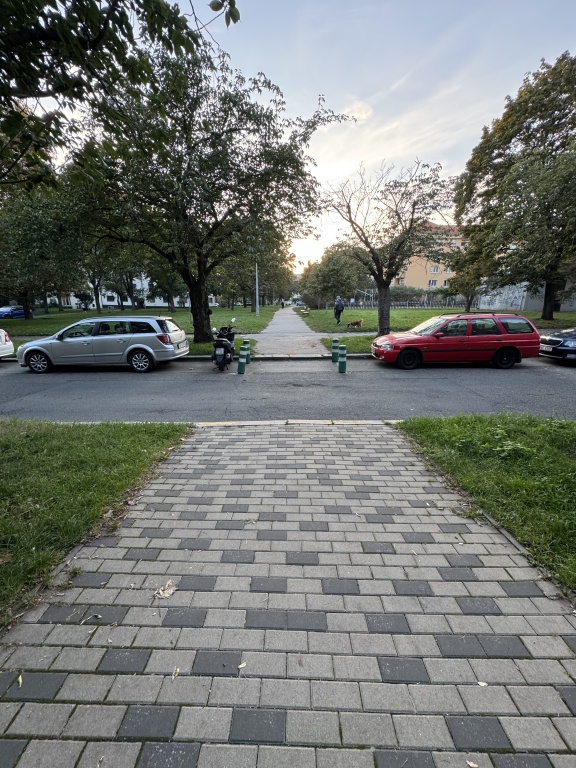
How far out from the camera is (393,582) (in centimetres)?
245

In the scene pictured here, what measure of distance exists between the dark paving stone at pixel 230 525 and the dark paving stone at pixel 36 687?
1354 millimetres

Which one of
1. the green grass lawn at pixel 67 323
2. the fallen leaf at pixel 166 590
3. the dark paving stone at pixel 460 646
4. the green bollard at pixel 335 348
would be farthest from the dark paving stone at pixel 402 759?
the green grass lawn at pixel 67 323

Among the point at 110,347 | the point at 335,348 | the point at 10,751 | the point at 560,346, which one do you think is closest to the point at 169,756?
the point at 10,751

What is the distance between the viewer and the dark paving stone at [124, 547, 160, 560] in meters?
2.69

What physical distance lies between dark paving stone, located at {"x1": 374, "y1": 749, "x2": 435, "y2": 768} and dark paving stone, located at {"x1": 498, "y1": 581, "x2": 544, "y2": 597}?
48.2 inches

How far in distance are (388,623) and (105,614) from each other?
1.66 m

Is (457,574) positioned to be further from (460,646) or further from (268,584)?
(268,584)

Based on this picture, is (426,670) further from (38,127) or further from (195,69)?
(195,69)

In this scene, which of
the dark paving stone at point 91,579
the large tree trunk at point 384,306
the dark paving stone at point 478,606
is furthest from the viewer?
the large tree trunk at point 384,306

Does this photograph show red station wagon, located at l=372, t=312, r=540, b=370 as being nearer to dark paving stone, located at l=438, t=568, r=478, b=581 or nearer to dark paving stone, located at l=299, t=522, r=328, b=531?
dark paving stone, located at l=299, t=522, r=328, b=531

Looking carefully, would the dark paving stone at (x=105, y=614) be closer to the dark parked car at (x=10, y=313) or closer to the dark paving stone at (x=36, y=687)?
the dark paving stone at (x=36, y=687)

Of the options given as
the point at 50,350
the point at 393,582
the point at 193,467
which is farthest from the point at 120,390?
the point at 393,582

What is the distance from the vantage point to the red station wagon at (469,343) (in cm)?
1118

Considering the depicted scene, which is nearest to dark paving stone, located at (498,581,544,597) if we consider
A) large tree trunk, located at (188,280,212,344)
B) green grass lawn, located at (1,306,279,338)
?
large tree trunk, located at (188,280,212,344)
